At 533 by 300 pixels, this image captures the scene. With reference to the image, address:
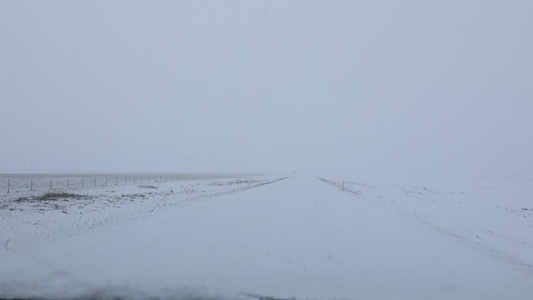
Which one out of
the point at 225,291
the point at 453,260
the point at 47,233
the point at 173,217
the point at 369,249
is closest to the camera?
the point at 225,291

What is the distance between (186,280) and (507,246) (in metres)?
10.4

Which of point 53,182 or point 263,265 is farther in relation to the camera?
point 53,182

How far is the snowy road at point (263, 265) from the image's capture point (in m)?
5.64

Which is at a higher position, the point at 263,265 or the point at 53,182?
the point at 53,182

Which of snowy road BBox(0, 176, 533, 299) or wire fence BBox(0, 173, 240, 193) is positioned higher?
wire fence BBox(0, 173, 240, 193)

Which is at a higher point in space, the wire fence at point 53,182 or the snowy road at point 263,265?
the wire fence at point 53,182

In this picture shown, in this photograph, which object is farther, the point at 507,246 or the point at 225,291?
the point at 507,246

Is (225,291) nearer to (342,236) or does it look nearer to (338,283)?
(338,283)

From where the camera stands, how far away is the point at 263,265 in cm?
706

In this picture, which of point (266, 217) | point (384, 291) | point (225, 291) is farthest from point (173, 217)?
point (384, 291)

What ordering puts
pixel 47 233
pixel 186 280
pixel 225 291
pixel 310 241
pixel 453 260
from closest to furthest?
pixel 225 291 → pixel 186 280 → pixel 453 260 → pixel 310 241 → pixel 47 233

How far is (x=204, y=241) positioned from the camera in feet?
30.8

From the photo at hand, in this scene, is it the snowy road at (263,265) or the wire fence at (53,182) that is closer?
the snowy road at (263,265)

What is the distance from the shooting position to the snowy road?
5645 mm
